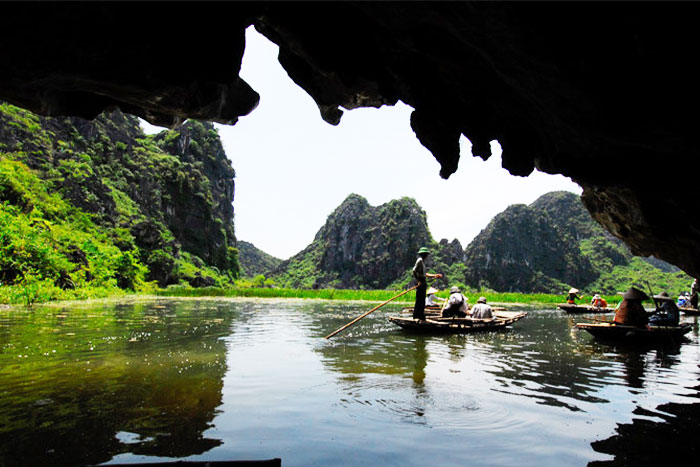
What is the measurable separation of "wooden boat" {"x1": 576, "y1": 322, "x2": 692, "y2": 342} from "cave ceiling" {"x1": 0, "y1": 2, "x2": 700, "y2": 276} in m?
4.76

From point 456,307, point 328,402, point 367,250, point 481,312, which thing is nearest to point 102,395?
point 328,402

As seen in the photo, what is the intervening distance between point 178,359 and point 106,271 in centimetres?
2380

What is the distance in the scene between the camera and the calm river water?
3.16 m

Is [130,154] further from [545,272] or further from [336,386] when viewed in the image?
[545,272]

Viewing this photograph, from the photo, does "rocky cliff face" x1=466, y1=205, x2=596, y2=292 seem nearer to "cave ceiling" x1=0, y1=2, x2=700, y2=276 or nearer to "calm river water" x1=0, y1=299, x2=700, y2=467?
"calm river water" x1=0, y1=299, x2=700, y2=467

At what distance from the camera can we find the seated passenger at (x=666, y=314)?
1022cm

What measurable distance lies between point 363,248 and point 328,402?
101164 millimetres

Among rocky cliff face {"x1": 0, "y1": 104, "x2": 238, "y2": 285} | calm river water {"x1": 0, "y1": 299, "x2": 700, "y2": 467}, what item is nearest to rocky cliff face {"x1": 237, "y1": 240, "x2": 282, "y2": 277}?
rocky cliff face {"x1": 0, "y1": 104, "x2": 238, "y2": 285}

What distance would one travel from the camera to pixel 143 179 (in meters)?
53.8

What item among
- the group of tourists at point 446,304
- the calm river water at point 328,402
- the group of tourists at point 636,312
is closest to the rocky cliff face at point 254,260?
the group of tourists at point 446,304

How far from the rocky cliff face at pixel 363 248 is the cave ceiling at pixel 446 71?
85.4 m

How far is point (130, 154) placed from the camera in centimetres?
5562

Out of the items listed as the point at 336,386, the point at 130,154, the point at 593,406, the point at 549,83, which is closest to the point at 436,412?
the point at 336,386

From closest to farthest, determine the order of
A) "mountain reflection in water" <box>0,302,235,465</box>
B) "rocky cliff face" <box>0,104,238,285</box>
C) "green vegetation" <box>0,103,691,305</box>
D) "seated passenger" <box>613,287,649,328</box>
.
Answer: "mountain reflection in water" <box>0,302,235,465</box>, "seated passenger" <box>613,287,649,328</box>, "green vegetation" <box>0,103,691,305</box>, "rocky cliff face" <box>0,104,238,285</box>
